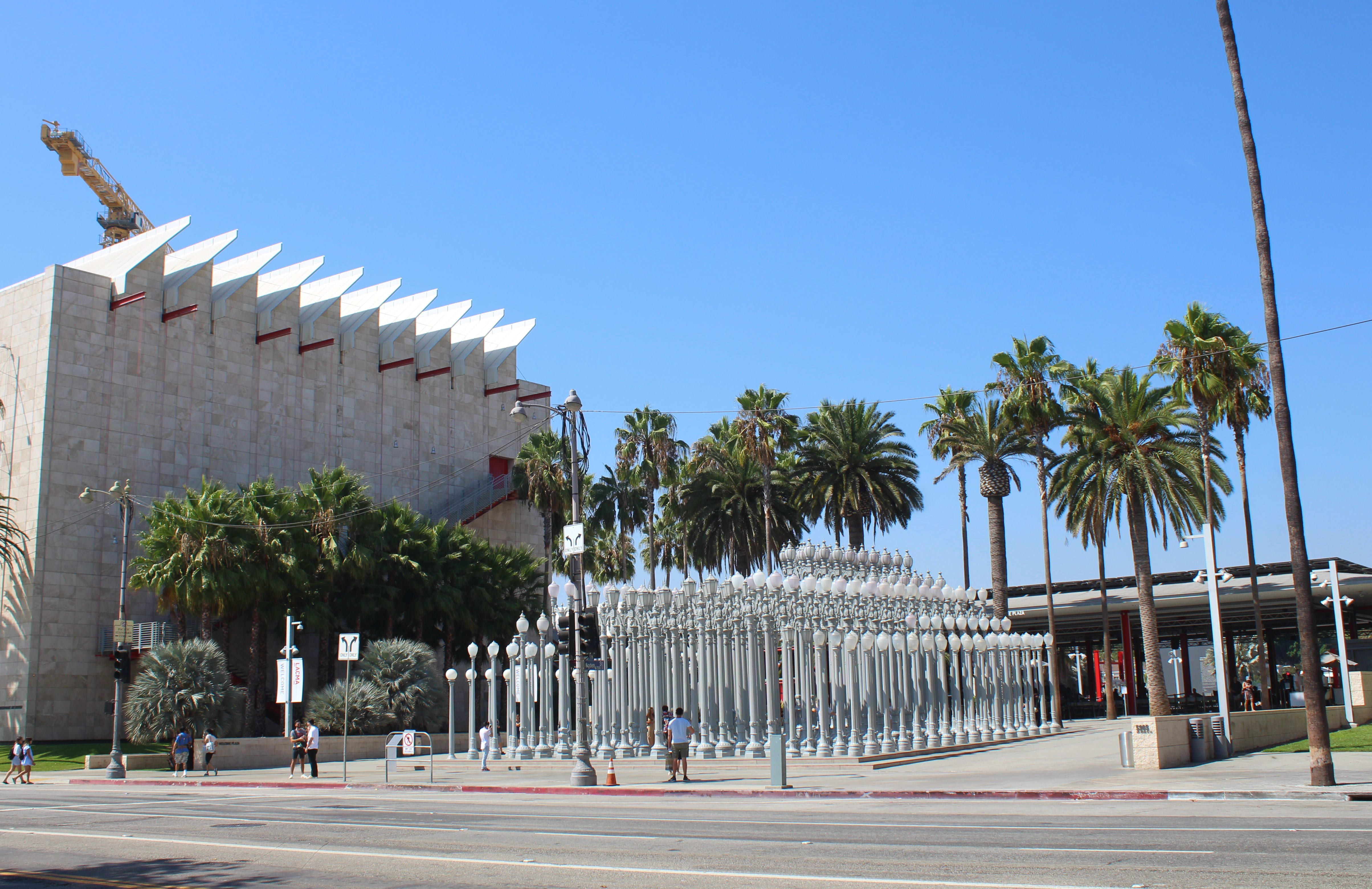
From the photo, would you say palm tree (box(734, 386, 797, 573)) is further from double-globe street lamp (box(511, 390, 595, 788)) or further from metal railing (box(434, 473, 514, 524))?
double-globe street lamp (box(511, 390, 595, 788))

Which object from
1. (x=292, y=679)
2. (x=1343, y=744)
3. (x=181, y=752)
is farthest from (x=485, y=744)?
(x=1343, y=744)

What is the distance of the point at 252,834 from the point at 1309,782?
16165mm

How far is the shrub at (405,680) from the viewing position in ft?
141

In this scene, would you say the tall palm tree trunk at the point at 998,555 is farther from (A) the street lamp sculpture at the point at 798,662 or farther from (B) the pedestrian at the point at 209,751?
(B) the pedestrian at the point at 209,751

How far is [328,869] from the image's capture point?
10.8 m

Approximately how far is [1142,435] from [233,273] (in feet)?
133

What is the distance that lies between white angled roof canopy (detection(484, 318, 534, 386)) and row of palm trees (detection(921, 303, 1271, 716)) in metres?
28.5

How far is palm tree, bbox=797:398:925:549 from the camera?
5338 cm

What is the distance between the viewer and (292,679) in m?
31.8

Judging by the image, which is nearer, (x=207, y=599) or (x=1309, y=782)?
(x=1309, y=782)

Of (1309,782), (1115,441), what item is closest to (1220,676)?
(1309,782)

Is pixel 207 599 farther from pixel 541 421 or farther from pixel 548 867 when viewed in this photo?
pixel 548 867

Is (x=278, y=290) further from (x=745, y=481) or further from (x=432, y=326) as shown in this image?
(x=745, y=481)

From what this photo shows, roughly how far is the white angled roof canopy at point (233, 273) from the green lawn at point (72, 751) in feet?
64.7
